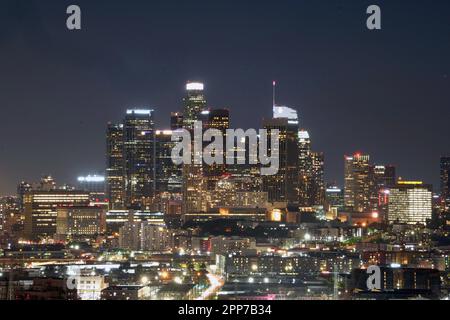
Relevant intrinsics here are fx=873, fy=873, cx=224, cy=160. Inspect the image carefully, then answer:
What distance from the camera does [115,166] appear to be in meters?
36.9

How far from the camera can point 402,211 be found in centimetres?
3525

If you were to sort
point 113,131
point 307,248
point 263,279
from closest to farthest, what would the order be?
point 263,279, point 307,248, point 113,131

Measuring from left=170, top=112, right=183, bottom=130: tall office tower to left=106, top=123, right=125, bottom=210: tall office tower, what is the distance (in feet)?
8.45

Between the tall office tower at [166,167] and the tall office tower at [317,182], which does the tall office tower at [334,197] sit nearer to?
the tall office tower at [317,182]

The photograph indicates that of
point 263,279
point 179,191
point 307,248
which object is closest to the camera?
point 263,279

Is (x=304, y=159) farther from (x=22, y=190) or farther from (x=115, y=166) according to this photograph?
(x=22, y=190)

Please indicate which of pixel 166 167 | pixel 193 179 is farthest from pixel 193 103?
pixel 166 167

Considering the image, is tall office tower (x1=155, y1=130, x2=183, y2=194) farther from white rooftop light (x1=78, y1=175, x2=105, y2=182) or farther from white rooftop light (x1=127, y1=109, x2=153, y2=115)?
white rooftop light (x1=78, y1=175, x2=105, y2=182)

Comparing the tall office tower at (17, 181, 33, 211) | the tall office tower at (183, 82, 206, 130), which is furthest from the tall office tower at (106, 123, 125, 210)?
the tall office tower at (17, 181, 33, 211)

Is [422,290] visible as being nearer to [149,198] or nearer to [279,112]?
[279,112]

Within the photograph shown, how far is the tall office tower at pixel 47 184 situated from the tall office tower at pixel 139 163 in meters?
3.15

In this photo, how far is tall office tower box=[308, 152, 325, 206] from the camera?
3356 cm
